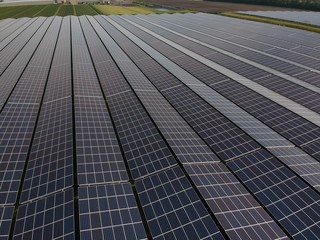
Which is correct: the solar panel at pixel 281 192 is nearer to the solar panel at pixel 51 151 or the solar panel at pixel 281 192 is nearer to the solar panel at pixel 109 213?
the solar panel at pixel 109 213

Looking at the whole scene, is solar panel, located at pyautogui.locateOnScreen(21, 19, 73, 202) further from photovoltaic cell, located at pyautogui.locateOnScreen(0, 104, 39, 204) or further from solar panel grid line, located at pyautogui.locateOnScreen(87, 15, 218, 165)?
solar panel grid line, located at pyautogui.locateOnScreen(87, 15, 218, 165)

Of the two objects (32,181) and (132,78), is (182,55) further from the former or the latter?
(32,181)

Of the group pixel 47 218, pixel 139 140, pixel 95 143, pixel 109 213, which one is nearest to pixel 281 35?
pixel 139 140

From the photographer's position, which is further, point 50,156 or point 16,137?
point 16,137

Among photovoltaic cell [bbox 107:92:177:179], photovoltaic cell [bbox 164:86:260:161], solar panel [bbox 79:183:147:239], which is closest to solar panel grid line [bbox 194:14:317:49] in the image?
photovoltaic cell [bbox 164:86:260:161]

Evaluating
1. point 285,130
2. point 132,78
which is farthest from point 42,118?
point 285,130

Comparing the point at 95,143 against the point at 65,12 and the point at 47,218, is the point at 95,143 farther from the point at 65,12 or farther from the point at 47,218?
the point at 65,12
